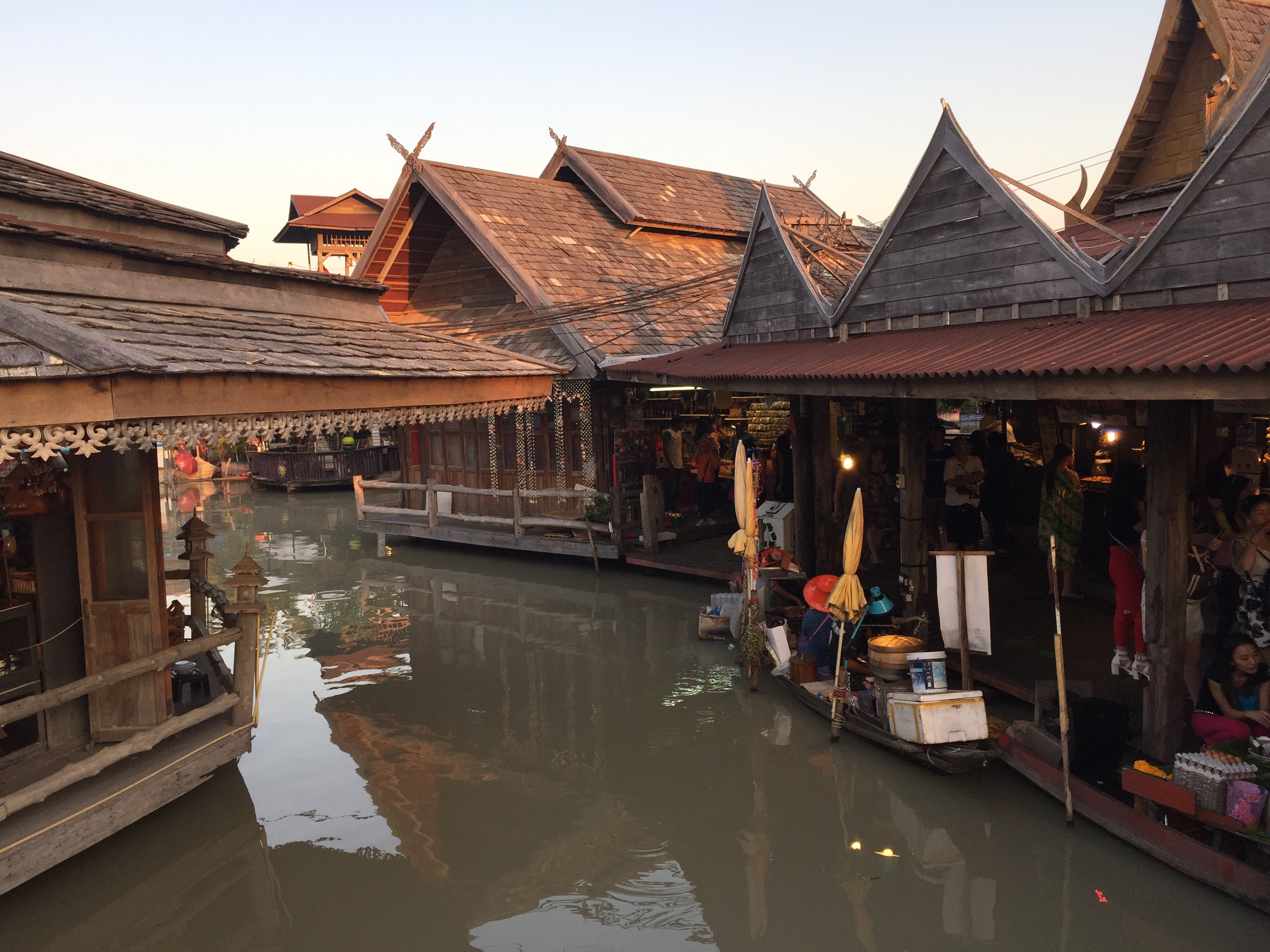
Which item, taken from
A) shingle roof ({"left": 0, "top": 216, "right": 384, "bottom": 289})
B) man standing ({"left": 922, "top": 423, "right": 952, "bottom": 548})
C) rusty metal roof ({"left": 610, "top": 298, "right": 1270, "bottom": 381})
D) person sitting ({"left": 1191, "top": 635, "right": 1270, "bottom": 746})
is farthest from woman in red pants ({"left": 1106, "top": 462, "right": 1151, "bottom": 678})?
shingle roof ({"left": 0, "top": 216, "right": 384, "bottom": 289})

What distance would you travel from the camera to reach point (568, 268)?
1878 centimetres

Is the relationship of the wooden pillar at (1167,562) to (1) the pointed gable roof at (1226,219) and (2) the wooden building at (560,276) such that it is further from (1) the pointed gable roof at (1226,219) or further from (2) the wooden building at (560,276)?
(2) the wooden building at (560,276)

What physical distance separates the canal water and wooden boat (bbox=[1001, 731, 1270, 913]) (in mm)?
135

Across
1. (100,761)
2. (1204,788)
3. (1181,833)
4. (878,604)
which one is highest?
(878,604)

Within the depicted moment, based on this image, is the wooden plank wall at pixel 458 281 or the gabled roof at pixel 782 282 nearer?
the gabled roof at pixel 782 282

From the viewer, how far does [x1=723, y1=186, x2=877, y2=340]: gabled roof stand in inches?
478

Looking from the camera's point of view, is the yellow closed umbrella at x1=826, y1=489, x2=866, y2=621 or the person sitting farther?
the yellow closed umbrella at x1=826, y1=489, x2=866, y2=621

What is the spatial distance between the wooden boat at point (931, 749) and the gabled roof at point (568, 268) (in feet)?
29.8

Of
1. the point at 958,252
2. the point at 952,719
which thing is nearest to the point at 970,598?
the point at 952,719

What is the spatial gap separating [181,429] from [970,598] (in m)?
6.06

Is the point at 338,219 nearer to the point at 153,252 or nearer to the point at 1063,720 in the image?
the point at 153,252

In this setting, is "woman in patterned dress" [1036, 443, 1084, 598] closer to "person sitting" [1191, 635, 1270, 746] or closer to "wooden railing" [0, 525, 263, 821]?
"person sitting" [1191, 635, 1270, 746]

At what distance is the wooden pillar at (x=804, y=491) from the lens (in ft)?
39.1

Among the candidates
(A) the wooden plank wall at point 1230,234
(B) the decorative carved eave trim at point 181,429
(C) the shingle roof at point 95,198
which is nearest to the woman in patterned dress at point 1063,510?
(A) the wooden plank wall at point 1230,234
